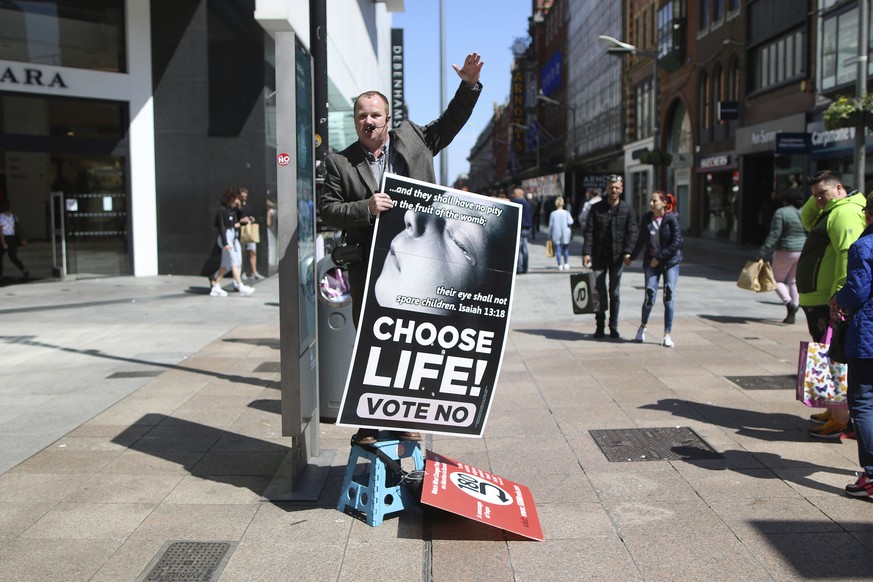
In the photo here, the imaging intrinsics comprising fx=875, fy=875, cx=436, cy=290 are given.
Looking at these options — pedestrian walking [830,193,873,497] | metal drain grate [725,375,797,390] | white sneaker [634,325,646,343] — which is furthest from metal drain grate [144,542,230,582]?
white sneaker [634,325,646,343]

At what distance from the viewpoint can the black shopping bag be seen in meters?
10.3

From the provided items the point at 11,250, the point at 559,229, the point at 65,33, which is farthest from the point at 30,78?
the point at 559,229

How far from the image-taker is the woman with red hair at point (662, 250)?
31.9 ft

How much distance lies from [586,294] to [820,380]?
4.79 m

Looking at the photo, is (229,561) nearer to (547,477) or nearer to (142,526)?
(142,526)

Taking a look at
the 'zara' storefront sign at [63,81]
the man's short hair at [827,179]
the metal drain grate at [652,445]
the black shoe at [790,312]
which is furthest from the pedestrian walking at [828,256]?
the 'zara' storefront sign at [63,81]

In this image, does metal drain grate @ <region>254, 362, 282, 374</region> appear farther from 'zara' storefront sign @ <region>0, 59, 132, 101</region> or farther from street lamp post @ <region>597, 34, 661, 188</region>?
street lamp post @ <region>597, 34, 661, 188</region>

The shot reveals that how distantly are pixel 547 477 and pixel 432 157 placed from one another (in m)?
2.01

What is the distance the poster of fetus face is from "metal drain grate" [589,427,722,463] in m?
1.64

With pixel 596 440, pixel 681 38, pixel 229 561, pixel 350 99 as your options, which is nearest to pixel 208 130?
pixel 350 99

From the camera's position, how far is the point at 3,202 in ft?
60.4

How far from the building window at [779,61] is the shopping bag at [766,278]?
18.5m

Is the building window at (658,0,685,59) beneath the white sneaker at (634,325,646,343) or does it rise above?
above

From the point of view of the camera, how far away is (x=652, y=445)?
18.9 ft
